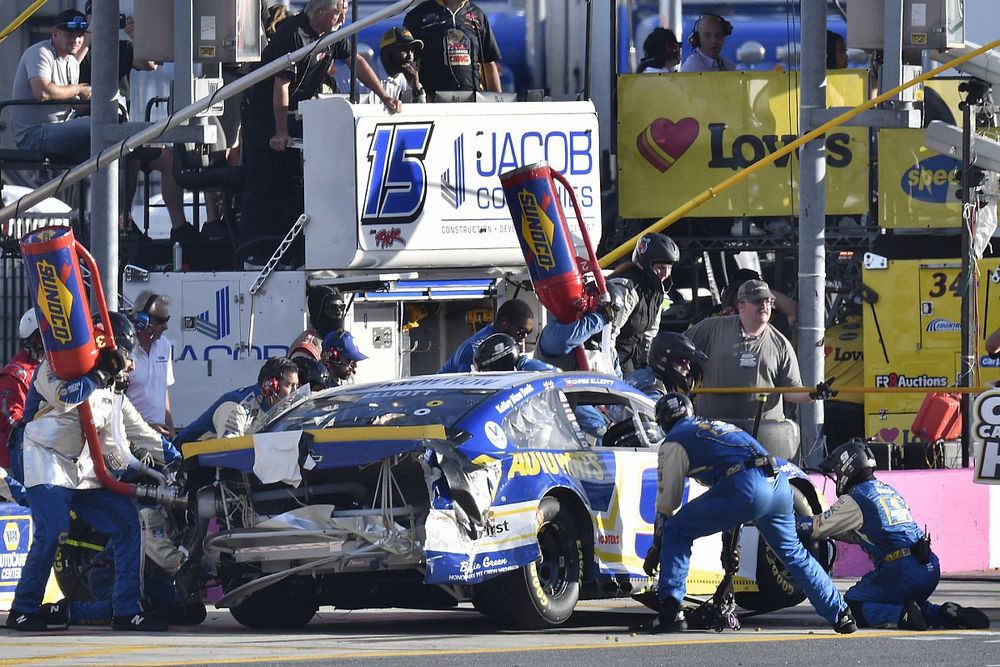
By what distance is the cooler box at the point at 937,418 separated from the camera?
1557 cm

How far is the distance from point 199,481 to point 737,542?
2.95 metres

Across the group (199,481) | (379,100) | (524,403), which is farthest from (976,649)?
(379,100)

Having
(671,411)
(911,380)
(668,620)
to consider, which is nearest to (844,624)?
(668,620)

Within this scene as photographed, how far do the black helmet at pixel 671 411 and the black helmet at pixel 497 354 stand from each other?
1567mm

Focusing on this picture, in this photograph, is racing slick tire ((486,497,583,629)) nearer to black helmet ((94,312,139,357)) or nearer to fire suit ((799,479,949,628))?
fire suit ((799,479,949,628))

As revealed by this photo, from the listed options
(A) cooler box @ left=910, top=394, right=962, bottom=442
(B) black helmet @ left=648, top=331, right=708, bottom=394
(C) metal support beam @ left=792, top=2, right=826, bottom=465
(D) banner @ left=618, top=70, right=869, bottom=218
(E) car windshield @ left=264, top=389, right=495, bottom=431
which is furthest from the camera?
(D) banner @ left=618, top=70, right=869, bottom=218

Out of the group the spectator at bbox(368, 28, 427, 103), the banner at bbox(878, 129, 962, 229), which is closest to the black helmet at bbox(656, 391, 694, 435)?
the spectator at bbox(368, 28, 427, 103)

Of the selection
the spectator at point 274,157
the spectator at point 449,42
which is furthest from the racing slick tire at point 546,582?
the spectator at point 449,42

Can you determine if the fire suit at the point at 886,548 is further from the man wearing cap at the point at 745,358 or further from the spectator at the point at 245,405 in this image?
the spectator at the point at 245,405

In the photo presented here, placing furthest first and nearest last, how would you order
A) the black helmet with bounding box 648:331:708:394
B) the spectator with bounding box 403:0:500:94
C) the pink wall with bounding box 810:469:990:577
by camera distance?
1. the spectator with bounding box 403:0:500:94
2. the pink wall with bounding box 810:469:990:577
3. the black helmet with bounding box 648:331:708:394

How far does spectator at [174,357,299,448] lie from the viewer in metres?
12.1

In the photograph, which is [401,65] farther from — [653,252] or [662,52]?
[653,252]

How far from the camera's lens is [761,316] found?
13398 millimetres

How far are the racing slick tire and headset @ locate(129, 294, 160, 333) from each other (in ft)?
14.9
